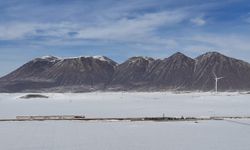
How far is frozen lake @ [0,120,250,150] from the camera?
75.0 feet

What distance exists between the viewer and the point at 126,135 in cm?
Answer: 2784

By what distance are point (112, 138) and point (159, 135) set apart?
2983mm

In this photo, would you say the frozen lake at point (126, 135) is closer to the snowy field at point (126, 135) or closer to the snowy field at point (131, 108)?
the snowy field at point (126, 135)

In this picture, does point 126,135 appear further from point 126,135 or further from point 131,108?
point 131,108

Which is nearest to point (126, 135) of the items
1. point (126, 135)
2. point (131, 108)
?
point (126, 135)

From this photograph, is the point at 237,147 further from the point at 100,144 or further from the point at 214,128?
the point at 214,128

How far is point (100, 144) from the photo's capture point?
2359 cm

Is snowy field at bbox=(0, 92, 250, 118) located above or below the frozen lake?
above

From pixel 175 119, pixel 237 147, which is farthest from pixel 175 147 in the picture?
pixel 175 119

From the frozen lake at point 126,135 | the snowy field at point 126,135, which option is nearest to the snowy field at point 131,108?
the snowy field at point 126,135

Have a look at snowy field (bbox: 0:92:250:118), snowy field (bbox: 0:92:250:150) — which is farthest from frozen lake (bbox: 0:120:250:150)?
snowy field (bbox: 0:92:250:118)

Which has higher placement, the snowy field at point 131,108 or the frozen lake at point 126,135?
the snowy field at point 131,108

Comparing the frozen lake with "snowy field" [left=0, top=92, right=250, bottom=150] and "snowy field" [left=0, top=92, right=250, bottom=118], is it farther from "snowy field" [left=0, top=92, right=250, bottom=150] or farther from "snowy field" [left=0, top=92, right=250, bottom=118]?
"snowy field" [left=0, top=92, right=250, bottom=118]

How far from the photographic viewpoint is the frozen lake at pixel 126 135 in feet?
75.0
